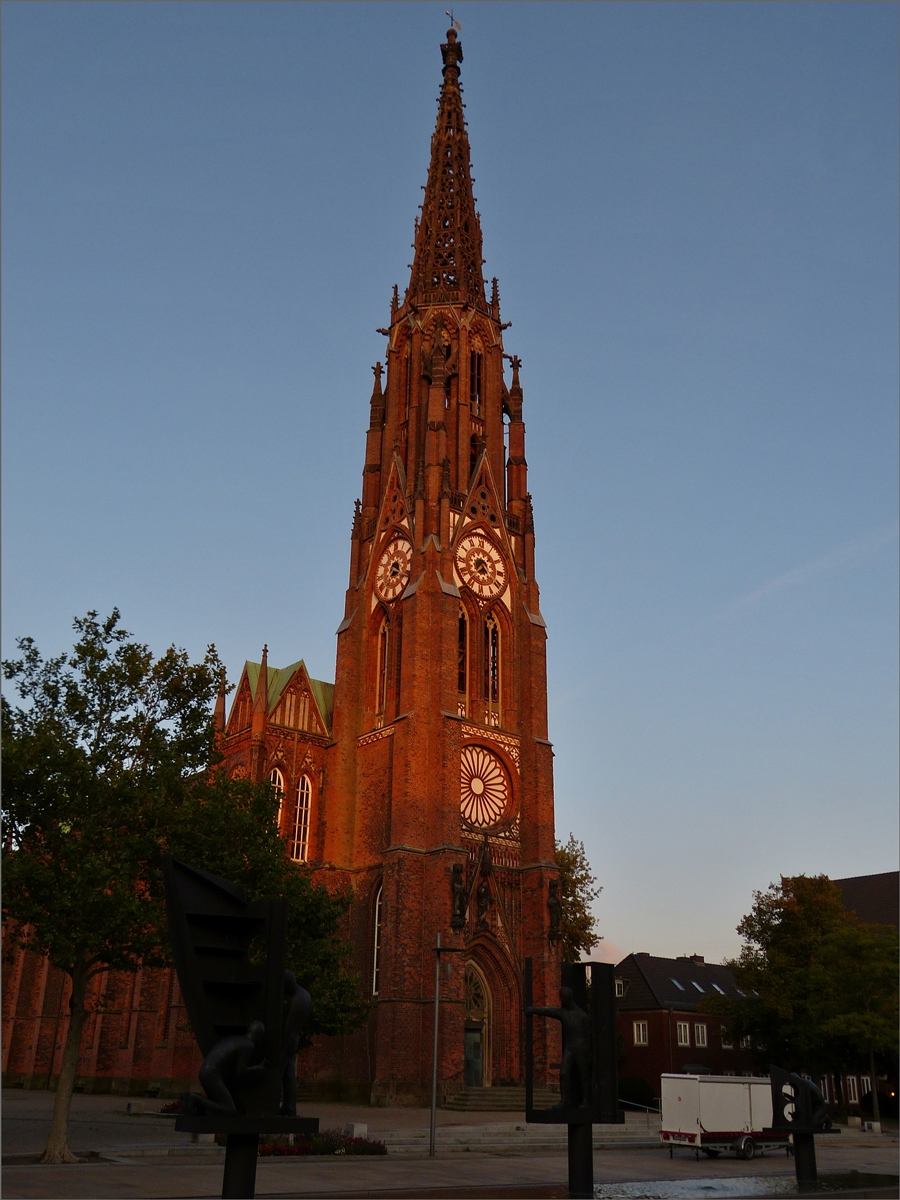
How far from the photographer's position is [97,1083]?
2040 inches

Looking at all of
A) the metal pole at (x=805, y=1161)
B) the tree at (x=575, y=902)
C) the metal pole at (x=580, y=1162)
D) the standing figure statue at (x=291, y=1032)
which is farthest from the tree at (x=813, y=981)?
the standing figure statue at (x=291, y=1032)

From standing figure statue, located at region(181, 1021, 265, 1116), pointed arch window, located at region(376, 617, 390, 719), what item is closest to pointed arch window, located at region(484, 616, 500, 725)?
pointed arch window, located at region(376, 617, 390, 719)

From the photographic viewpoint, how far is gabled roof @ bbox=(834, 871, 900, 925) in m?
71.1

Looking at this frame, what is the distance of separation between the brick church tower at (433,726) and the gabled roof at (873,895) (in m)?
34.5

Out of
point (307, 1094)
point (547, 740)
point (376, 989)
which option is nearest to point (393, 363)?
point (547, 740)

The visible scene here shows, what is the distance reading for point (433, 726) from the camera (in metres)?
46.5

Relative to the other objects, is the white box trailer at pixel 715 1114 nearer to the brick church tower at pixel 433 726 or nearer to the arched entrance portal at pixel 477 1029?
the brick church tower at pixel 433 726

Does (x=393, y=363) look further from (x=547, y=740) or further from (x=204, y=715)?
(x=204, y=715)

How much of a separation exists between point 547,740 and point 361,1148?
88.9 feet

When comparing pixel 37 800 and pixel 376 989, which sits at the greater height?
pixel 37 800

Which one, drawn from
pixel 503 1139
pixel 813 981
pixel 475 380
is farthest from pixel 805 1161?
pixel 475 380

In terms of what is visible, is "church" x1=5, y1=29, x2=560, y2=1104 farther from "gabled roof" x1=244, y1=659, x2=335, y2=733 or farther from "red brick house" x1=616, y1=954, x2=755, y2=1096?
"red brick house" x1=616, y1=954, x2=755, y2=1096

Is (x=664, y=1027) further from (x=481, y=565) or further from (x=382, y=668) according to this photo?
(x=481, y=565)

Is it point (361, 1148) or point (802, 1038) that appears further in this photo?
point (802, 1038)
